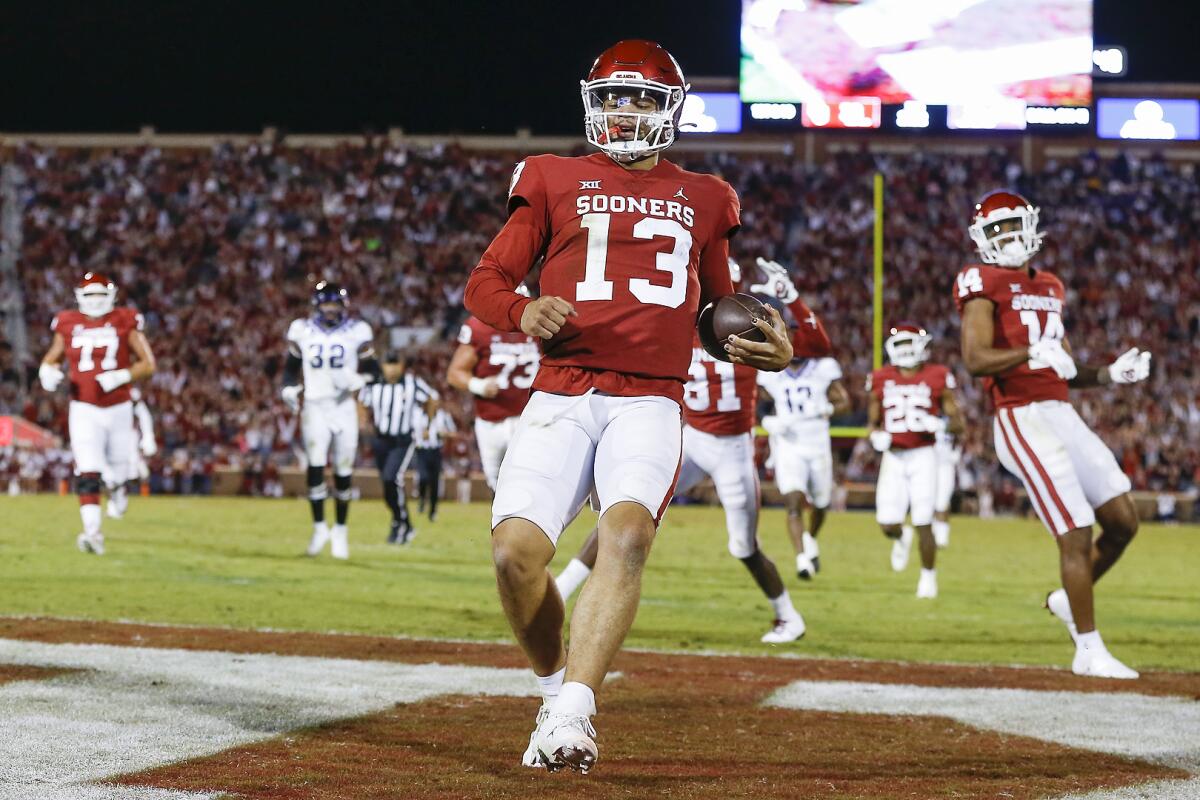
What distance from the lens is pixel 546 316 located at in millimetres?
3779

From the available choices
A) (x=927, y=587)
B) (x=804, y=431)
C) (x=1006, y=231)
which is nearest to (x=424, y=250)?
(x=804, y=431)

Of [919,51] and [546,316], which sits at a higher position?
[919,51]

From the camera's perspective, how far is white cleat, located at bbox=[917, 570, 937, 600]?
33.9 feet

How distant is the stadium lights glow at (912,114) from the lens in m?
22.0

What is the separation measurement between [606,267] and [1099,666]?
3.69m

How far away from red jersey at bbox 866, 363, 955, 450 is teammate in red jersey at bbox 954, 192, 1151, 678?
468 cm

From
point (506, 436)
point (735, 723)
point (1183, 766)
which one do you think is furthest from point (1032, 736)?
point (506, 436)

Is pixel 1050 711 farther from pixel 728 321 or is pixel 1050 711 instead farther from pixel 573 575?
pixel 573 575

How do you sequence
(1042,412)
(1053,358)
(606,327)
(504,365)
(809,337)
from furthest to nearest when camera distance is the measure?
(504,365)
(809,337)
(1042,412)
(1053,358)
(606,327)

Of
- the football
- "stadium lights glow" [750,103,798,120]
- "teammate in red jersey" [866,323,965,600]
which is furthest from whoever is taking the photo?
"stadium lights glow" [750,103,798,120]

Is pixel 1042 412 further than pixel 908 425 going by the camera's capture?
No

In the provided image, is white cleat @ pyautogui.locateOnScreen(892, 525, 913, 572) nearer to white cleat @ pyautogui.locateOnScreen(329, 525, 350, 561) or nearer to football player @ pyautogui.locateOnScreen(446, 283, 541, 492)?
football player @ pyautogui.locateOnScreen(446, 283, 541, 492)

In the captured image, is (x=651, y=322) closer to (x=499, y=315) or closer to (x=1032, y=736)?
(x=499, y=315)

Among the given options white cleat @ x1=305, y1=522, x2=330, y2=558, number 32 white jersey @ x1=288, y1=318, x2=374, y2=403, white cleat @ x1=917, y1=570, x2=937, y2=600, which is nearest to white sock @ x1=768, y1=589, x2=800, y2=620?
white cleat @ x1=917, y1=570, x2=937, y2=600
